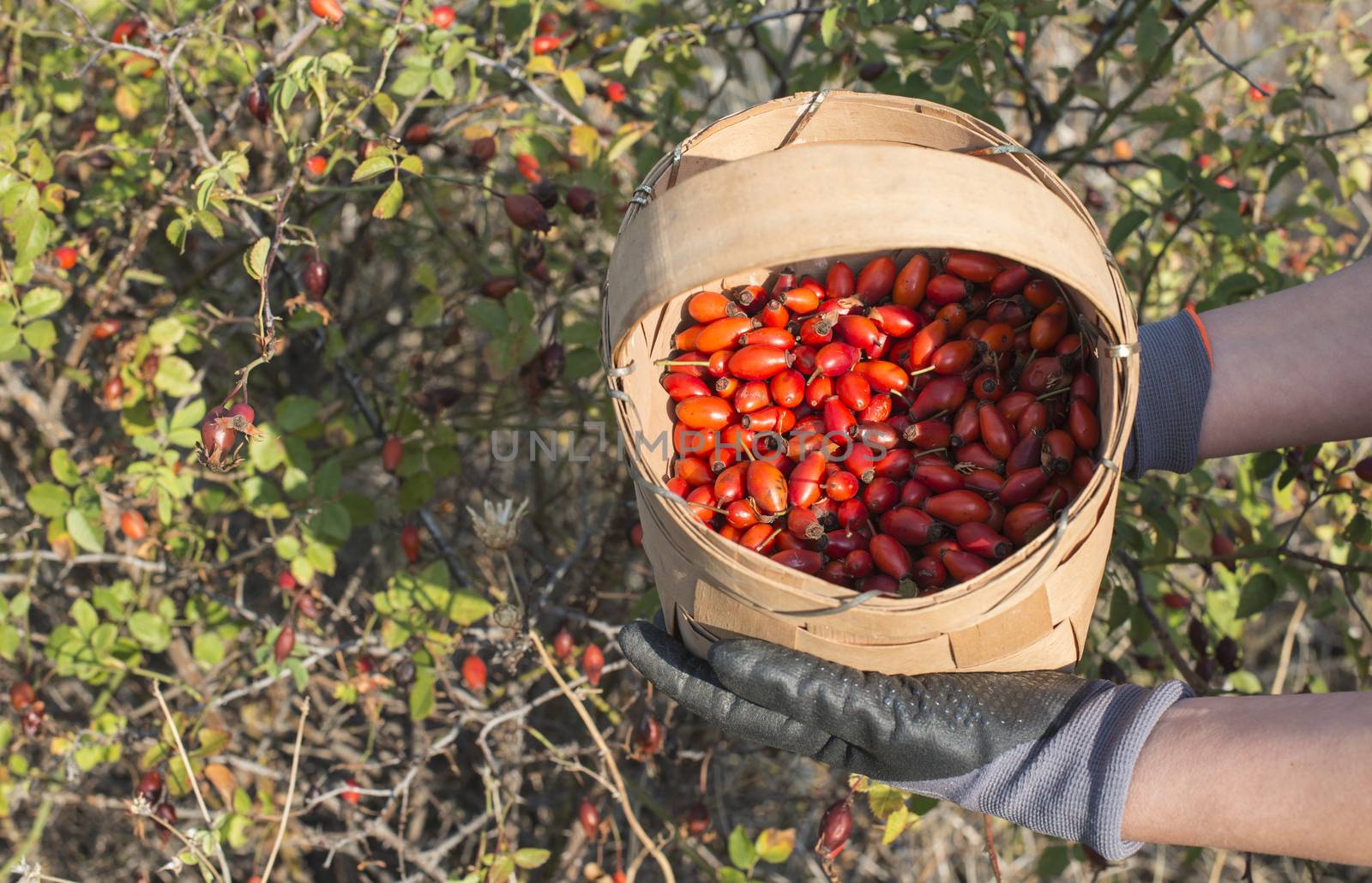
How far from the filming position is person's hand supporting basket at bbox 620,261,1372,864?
3.76ft

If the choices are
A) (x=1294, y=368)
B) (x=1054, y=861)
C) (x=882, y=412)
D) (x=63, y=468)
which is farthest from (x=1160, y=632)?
(x=63, y=468)

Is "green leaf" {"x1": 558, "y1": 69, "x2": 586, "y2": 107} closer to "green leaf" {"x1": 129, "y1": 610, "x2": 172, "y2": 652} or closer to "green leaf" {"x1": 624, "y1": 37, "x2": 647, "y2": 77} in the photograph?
"green leaf" {"x1": 624, "y1": 37, "x2": 647, "y2": 77}

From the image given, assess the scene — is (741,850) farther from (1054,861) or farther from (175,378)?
(175,378)

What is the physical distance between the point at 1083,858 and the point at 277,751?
190 centimetres

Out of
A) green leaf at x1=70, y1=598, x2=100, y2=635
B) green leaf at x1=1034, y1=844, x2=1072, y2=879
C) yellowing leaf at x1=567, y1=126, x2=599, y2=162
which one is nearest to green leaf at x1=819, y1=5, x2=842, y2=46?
yellowing leaf at x1=567, y1=126, x2=599, y2=162

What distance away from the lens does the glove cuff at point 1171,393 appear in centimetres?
156

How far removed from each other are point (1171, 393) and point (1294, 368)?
18 cm

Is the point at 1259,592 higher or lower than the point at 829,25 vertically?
lower

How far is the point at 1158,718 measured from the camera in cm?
128

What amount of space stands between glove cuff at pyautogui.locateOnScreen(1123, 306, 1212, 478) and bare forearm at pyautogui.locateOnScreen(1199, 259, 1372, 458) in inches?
1.1

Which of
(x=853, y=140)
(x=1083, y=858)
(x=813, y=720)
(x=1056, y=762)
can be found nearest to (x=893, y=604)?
(x=813, y=720)

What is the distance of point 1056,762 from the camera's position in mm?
1283

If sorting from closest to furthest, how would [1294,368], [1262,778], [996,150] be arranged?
[1262,778] → [996,150] → [1294,368]

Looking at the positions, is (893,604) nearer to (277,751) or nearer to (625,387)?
(625,387)
